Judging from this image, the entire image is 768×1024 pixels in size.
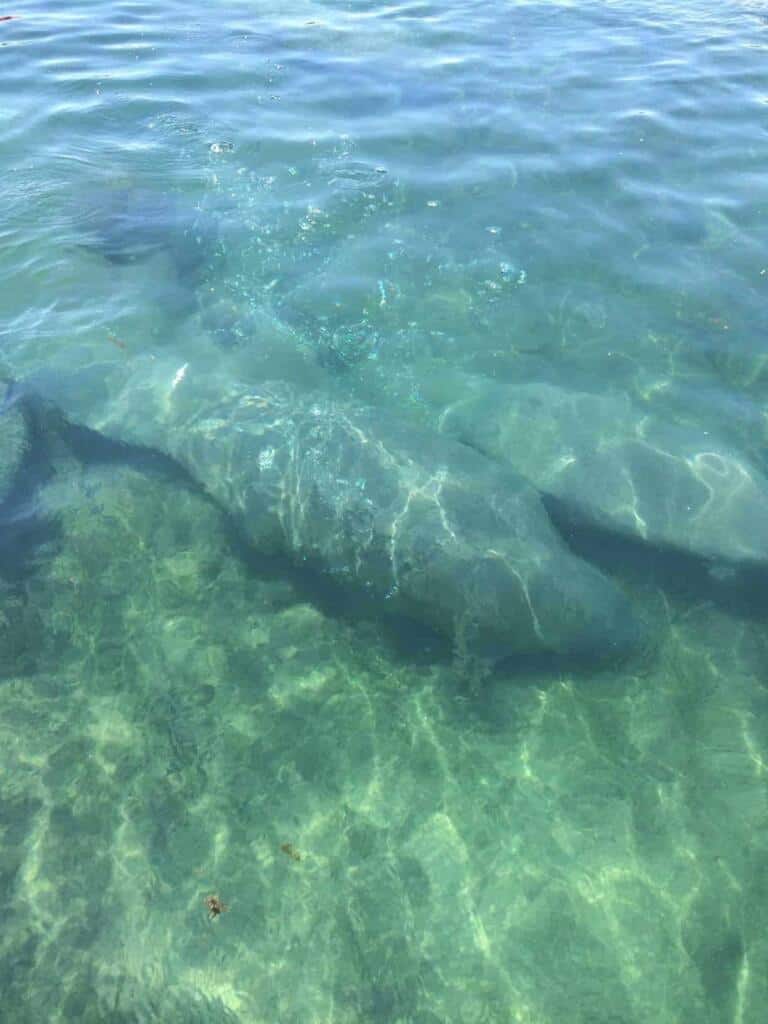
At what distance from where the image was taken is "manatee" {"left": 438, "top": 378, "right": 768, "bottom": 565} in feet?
29.0

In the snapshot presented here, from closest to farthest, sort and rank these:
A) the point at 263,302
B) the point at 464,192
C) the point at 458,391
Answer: the point at 458,391, the point at 263,302, the point at 464,192

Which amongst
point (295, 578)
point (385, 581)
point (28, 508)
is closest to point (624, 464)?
point (385, 581)

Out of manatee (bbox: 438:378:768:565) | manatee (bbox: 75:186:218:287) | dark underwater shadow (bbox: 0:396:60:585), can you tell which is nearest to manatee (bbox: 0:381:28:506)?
dark underwater shadow (bbox: 0:396:60:585)

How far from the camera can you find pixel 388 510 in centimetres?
872

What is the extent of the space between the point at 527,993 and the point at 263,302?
33.9ft

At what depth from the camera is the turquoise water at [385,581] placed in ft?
20.8

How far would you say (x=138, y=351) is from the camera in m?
11.1

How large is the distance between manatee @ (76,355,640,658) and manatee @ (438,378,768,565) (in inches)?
24.9

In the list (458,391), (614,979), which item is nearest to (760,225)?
(458,391)

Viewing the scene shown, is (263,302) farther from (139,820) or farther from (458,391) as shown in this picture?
(139,820)

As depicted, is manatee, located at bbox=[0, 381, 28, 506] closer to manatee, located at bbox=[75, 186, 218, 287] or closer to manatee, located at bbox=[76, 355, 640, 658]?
manatee, located at bbox=[76, 355, 640, 658]

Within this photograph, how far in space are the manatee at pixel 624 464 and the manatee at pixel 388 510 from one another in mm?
633

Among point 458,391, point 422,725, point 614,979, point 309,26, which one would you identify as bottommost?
point 614,979

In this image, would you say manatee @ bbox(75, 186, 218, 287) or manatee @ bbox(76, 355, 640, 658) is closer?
manatee @ bbox(76, 355, 640, 658)
